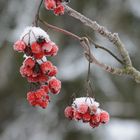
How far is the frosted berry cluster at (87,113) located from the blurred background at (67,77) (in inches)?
176

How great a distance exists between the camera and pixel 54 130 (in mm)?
7238

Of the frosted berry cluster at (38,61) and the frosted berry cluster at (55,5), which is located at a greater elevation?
the frosted berry cluster at (55,5)

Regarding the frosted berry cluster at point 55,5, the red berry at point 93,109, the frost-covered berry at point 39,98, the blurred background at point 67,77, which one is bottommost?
the frost-covered berry at point 39,98

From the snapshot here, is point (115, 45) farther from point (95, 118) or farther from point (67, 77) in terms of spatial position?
point (67, 77)

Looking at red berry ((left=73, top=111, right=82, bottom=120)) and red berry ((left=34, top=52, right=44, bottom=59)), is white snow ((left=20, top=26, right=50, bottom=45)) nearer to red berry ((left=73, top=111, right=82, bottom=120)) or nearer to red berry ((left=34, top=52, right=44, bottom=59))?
red berry ((left=34, top=52, right=44, bottom=59))

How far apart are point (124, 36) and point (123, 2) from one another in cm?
46

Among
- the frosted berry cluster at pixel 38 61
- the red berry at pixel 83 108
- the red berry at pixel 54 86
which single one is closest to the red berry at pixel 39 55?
the frosted berry cluster at pixel 38 61

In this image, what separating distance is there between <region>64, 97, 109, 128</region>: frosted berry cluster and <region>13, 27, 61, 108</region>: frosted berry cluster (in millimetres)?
146

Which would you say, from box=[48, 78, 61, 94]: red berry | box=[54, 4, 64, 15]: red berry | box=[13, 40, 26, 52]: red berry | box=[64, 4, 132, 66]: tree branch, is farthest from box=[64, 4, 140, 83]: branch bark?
box=[13, 40, 26, 52]: red berry

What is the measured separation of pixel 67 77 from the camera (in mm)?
7195

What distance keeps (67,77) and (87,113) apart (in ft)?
16.2

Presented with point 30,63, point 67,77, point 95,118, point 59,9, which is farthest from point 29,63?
point 67,77

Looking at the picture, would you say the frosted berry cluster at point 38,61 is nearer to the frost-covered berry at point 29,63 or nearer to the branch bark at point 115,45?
the frost-covered berry at point 29,63

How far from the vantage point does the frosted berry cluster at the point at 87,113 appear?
2.24 m
